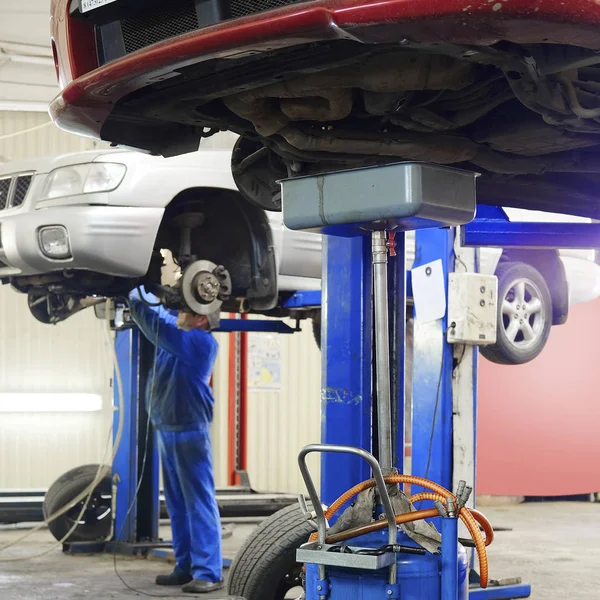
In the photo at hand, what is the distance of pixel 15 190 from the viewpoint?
5500 mm

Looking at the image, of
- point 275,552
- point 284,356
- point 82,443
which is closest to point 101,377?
point 82,443

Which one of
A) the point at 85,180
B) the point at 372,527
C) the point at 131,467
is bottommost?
the point at 131,467

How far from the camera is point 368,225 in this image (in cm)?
260

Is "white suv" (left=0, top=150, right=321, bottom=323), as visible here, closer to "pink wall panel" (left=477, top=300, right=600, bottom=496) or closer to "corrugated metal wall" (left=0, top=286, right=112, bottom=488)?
"corrugated metal wall" (left=0, top=286, right=112, bottom=488)

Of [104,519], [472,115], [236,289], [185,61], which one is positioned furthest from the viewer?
[104,519]

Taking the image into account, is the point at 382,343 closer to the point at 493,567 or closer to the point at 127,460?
the point at 493,567

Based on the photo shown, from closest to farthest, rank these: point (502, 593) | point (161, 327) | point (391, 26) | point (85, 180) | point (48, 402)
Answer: point (391, 26) → point (502, 593) → point (85, 180) → point (161, 327) → point (48, 402)

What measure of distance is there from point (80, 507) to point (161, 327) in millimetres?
2483

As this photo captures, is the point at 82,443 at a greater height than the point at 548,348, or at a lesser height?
lesser

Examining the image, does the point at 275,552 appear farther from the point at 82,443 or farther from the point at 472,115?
the point at 82,443

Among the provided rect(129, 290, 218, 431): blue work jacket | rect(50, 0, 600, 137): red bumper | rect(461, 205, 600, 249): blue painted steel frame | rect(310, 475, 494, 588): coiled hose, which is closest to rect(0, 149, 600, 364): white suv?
rect(129, 290, 218, 431): blue work jacket

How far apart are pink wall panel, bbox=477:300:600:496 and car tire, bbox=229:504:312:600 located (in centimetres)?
614

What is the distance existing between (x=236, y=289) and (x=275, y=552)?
1982 millimetres

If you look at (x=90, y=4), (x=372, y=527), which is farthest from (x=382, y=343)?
(x=90, y=4)
